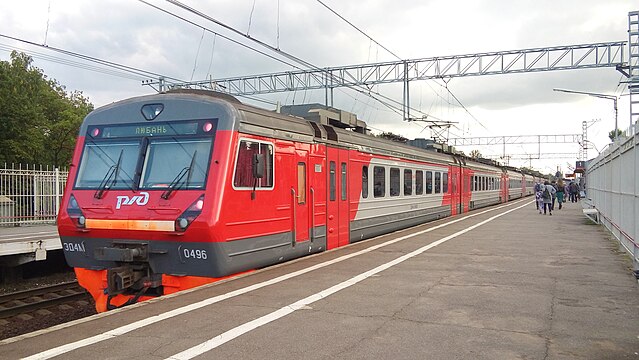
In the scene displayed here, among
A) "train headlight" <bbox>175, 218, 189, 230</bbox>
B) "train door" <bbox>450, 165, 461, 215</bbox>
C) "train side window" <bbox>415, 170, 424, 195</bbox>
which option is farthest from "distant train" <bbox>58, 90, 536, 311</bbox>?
"train door" <bbox>450, 165, 461, 215</bbox>

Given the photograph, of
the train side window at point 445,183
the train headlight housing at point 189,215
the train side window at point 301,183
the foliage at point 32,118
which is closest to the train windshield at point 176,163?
the train headlight housing at point 189,215

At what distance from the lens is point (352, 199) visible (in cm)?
1228

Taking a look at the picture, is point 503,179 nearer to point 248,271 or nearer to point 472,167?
point 472,167

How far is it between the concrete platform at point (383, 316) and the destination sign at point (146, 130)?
7.67 ft

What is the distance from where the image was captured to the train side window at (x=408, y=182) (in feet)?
53.5

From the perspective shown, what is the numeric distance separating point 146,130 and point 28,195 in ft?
40.6

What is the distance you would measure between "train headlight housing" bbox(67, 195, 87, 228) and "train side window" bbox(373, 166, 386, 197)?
7.63m

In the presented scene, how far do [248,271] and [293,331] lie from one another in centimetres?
311

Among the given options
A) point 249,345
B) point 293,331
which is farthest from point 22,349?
point 293,331

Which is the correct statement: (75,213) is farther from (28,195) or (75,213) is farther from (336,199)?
(28,195)

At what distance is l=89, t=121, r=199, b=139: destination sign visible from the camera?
775 cm

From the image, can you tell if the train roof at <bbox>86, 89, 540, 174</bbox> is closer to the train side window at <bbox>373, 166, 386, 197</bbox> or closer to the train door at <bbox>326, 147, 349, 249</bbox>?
the train door at <bbox>326, 147, 349, 249</bbox>

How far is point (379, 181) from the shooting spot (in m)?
14.0

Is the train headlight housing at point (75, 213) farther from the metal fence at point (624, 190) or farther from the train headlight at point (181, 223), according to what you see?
the metal fence at point (624, 190)
